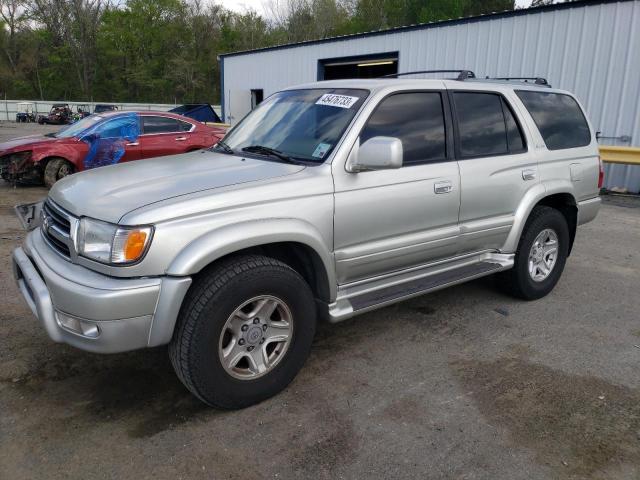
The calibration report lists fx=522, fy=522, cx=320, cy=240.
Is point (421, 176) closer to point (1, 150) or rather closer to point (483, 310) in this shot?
point (483, 310)

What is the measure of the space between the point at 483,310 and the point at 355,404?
6.49ft

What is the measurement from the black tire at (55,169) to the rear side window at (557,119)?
26.9ft

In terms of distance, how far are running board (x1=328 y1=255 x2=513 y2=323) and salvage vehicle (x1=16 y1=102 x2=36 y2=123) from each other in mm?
43306

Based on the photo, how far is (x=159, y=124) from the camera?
33.8 ft

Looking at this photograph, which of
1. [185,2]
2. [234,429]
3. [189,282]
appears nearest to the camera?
[189,282]

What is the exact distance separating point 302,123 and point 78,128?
8003 millimetres

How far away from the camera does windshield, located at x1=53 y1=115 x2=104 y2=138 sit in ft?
32.6

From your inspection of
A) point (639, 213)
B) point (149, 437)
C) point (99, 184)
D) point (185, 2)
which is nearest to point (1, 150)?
point (99, 184)

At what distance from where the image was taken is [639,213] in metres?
9.17

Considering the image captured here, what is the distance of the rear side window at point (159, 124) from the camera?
33.2 ft

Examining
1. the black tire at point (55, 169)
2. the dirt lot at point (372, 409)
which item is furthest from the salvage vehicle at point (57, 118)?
the dirt lot at point (372, 409)

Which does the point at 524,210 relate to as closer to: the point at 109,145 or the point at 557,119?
the point at 557,119

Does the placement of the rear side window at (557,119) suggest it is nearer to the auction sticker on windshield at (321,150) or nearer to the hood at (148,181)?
the auction sticker on windshield at (321,150)

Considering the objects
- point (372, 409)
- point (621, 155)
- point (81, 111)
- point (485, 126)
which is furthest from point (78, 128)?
point (81, 111)
